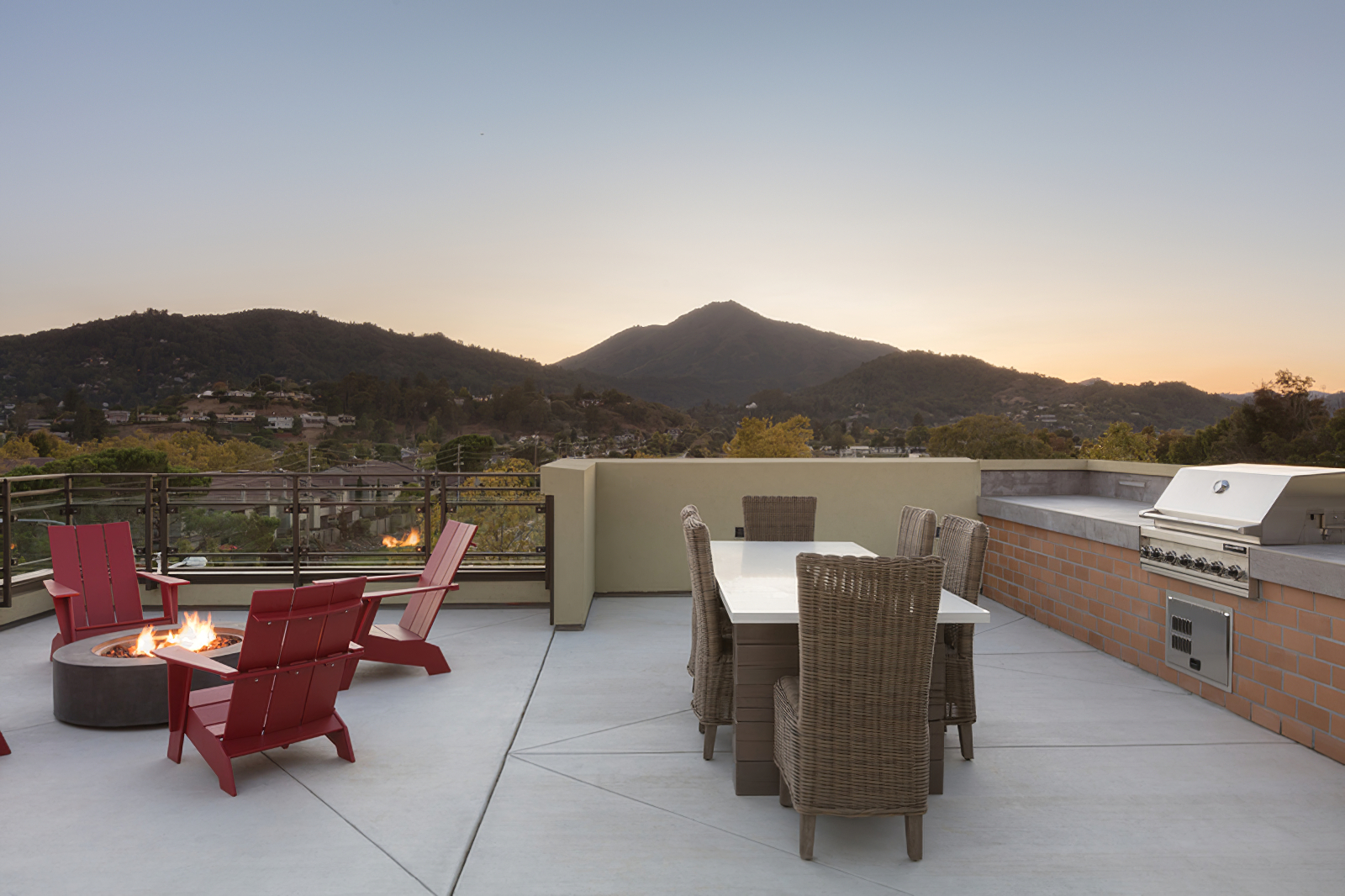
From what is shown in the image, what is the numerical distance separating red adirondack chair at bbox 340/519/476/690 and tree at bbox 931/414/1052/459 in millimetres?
33797

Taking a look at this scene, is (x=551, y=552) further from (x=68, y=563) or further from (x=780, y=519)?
(x=68, y=563)

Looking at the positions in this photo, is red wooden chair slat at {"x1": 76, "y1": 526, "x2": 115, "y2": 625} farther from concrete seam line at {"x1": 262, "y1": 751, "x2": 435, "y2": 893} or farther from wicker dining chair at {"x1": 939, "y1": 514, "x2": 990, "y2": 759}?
wicker dining chair at {"x1": 939, "y1": 514, "x2": 990, "y2": 759}

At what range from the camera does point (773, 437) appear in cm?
4353

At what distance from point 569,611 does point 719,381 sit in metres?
33.1

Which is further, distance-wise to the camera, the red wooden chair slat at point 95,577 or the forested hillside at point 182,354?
the forested hillside at point 182,354

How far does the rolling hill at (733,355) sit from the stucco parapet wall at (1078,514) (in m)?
30.1

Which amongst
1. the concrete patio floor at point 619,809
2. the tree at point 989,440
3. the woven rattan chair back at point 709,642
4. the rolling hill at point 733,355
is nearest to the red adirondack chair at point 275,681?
the concrete patio floor at point 619,809

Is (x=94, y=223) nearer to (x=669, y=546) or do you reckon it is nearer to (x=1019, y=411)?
(x=669, y=546)

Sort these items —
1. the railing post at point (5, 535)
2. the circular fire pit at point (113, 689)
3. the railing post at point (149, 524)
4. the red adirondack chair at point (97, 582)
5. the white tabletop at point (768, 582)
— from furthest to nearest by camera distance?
1. the railing post at point (149, 524)
2. the railing post at point (5, 535)
3. the red adirondack chair at point (97, 582)
4. the circular fire pit at point (113, 689)
5. the white tabletop at point (768, 582)

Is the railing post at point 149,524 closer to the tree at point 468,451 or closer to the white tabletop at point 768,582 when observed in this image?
the white tabletop at point 768,582

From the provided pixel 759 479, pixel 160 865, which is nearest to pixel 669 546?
pixel 759 479

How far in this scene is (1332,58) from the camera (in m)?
7.50

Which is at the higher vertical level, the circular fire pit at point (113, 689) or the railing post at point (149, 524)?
the railing post at point (149, 524)

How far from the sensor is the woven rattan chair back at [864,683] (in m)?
2.10
